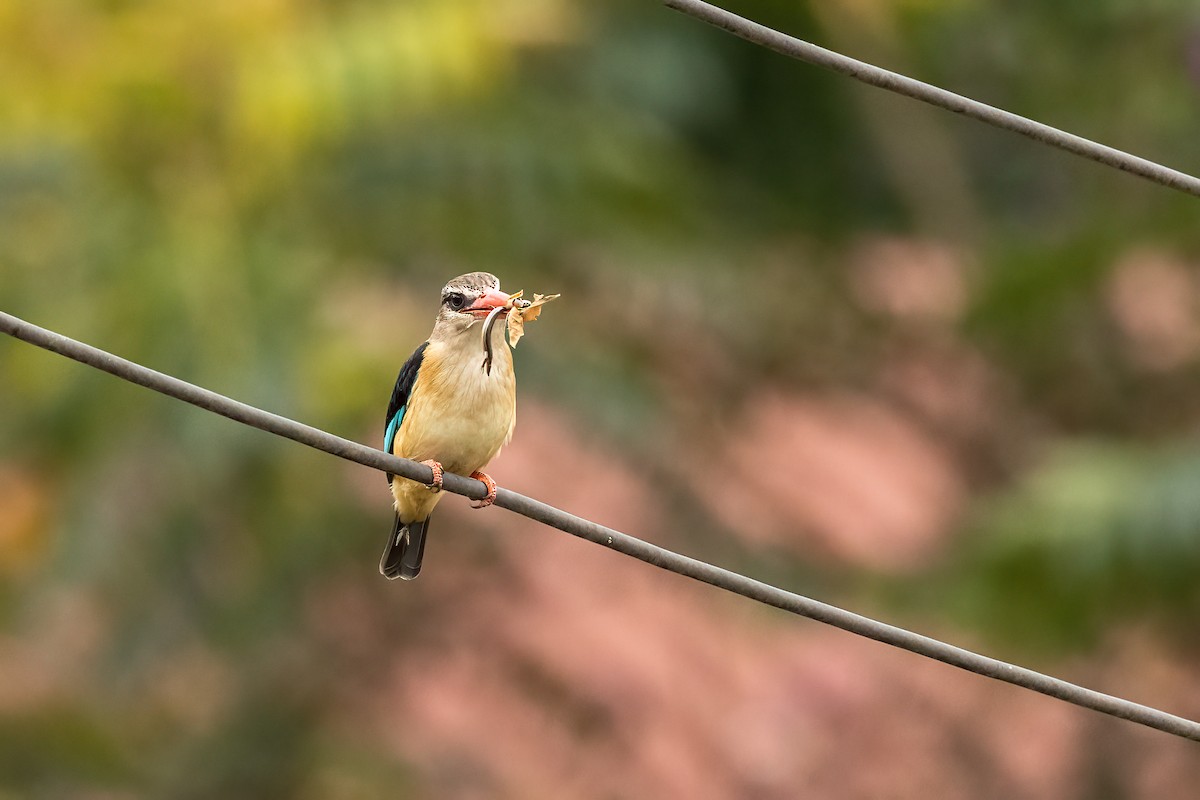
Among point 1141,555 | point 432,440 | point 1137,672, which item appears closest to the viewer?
point 432,440

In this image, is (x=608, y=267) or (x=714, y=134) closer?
(x=608, y=267)

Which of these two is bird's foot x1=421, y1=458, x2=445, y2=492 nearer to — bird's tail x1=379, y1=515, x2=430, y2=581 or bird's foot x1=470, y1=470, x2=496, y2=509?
bird's foot x1=470, y1=470, x2=496, y2=509

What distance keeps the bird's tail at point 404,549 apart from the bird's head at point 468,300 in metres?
0.79

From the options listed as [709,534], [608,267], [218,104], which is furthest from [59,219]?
[709,534]

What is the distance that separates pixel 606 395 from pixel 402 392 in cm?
357

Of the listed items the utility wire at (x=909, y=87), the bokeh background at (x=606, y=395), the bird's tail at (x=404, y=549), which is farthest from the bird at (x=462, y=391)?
the bokeh background at (x=606, y=395)

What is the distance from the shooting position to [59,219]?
9.12m

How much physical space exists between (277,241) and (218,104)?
699 millimetres

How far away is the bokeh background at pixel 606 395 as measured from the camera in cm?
863

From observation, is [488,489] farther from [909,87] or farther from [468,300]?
[909,87]

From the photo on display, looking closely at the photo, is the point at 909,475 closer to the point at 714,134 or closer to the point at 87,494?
the point at 714,134

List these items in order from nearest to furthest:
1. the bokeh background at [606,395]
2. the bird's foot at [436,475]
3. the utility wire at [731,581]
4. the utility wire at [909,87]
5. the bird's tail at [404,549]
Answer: the utility wire at [731,581], the utility wire at [909,87], the bird's foot at [436,475], the bird's tail at [404,549], the bokeh background at [606,395]

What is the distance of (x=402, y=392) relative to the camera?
5.88 meters

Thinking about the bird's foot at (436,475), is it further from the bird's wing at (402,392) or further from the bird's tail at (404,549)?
the bird's tail at (404,549)
